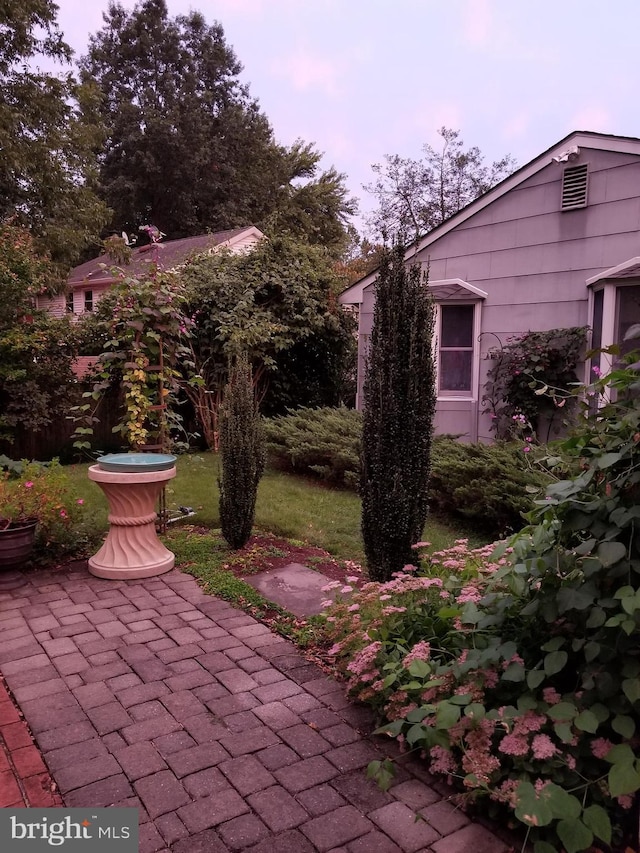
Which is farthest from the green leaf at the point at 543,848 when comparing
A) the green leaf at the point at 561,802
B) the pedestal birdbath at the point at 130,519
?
the pedestal birdbath at the point at 130,519

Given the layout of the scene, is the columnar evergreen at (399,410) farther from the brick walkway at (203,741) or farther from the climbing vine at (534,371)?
the climbing vine at (534,371)

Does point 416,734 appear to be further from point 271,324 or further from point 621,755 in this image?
point 271,324

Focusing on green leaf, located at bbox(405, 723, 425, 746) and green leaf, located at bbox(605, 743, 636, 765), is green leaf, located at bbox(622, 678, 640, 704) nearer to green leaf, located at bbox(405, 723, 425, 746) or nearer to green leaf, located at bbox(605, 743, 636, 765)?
green leaf, located at bbox(605, 743, 636, 765)

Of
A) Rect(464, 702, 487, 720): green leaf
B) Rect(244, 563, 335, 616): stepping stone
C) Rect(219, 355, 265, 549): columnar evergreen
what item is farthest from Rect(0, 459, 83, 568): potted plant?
Rect(464, 702, 487, 720): green leaf

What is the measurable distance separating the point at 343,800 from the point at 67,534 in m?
3.58

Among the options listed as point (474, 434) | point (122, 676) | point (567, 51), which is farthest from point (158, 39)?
point (122, 676)

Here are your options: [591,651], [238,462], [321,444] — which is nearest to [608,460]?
[591,651]

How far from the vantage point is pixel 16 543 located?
4.39m

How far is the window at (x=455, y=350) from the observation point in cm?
828

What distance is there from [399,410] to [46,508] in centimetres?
290

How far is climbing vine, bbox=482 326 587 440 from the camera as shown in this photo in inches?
278

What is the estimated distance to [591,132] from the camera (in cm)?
678

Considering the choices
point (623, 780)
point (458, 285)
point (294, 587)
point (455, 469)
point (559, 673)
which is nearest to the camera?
point (623, 780)

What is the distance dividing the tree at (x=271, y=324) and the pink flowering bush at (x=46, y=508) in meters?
4.61
